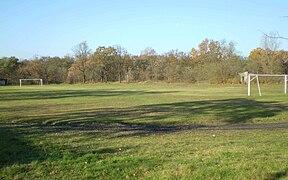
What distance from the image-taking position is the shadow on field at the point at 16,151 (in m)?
7.51

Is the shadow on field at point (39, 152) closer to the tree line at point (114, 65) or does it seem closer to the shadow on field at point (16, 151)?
the shadow on field at point (16, 151)

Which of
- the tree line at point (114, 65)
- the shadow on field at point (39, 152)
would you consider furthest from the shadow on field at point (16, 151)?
the tree line at point (114, 65)

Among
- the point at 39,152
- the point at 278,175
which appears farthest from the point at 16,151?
the point at 278,175

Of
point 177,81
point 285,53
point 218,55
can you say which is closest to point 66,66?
point 177,81

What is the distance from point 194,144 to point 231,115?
10412 millimetres

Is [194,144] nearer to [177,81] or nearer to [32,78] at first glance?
[177,81]

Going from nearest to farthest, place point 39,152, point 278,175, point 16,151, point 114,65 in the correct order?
point 278,175 → point 39,152 → point 16,151 → point 114,65

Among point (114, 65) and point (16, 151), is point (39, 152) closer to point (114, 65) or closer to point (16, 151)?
point (16, 151)

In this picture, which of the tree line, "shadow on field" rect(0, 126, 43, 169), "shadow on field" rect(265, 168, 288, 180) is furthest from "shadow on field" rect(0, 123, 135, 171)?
the tree line

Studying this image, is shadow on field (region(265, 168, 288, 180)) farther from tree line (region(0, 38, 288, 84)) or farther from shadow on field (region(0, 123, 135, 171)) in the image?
tree line (region(0, 38, 288, 84))

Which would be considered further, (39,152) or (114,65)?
(114,65)

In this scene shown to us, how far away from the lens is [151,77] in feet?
334

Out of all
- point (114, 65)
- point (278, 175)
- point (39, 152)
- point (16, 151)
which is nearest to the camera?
point (278, 175)

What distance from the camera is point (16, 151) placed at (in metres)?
8.61
